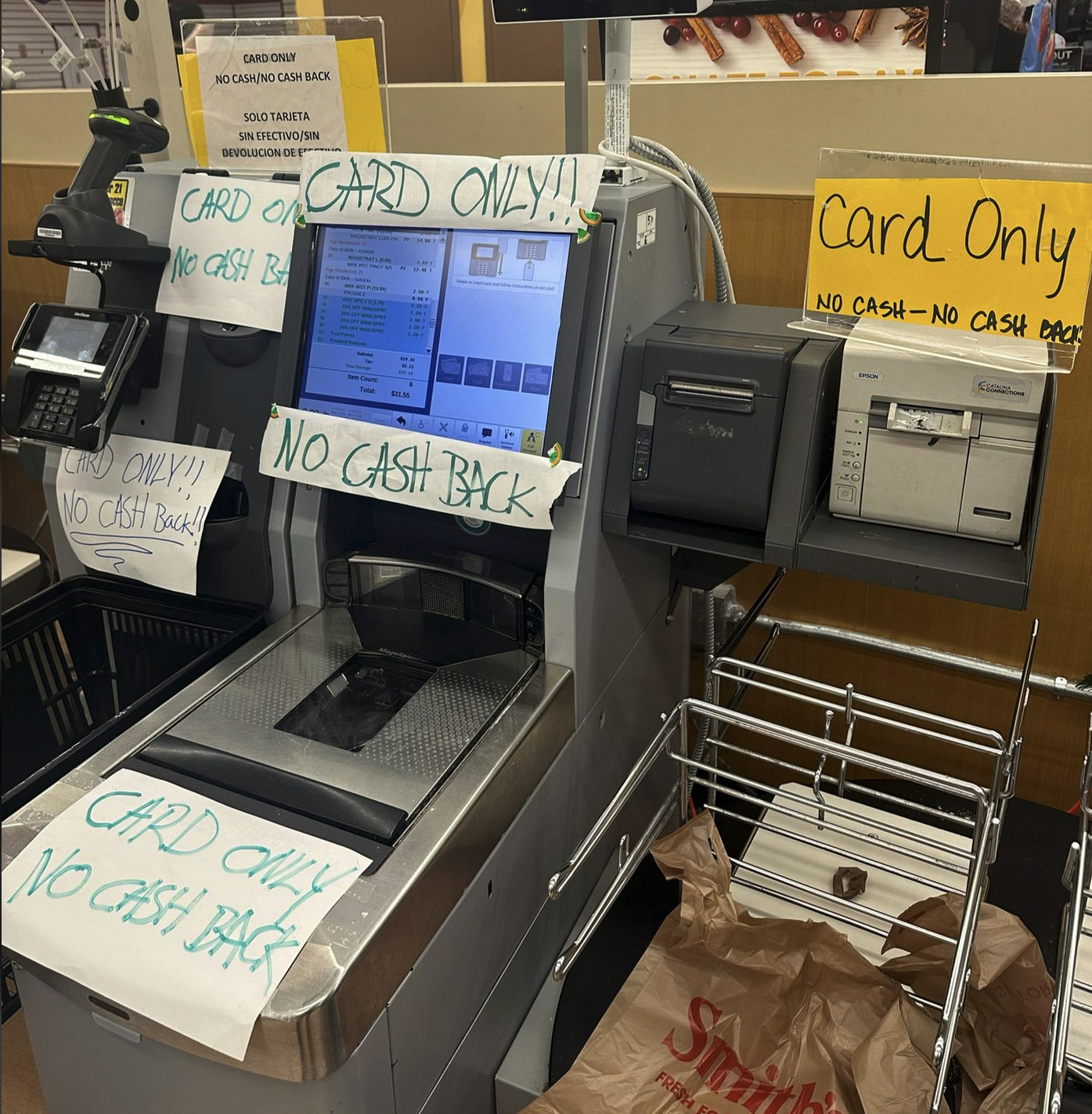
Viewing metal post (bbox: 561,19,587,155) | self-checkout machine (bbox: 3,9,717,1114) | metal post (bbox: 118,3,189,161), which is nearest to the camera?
self-checkout machine (bbox: 3,9,717,1114)

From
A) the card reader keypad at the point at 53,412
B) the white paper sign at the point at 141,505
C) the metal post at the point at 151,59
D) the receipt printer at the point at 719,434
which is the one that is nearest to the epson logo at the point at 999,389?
the receipt printer at the point at 719,434

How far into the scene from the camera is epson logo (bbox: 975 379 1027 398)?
100cm

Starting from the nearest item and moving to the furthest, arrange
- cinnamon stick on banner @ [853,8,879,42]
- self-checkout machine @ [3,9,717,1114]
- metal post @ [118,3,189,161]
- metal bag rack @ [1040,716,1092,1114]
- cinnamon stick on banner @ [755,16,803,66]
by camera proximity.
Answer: metal bag rack @ [1040,716,1092,1114], self-checkout machine @ [3,9,717,1114], metal post @ [118,3,189,161], cinnamon stick on banner @ [853,8,879,42], cinnamon stick on banner @ [755,16,803,66]

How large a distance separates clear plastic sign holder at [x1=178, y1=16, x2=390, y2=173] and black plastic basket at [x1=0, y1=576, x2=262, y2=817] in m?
0.64

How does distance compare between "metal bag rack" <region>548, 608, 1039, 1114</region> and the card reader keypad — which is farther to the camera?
the card reader keypad

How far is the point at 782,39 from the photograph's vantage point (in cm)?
311

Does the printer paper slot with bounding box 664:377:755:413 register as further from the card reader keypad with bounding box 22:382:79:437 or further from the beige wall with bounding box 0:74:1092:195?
the card reader keypad with bounding box 22:382:79:437

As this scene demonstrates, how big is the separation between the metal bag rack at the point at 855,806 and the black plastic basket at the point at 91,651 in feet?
1.98

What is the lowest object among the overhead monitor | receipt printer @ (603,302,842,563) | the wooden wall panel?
the wooden wall panel

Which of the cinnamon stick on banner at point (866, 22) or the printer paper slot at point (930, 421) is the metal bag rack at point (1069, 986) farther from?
the cinnamon stick on banner at point (866, 22)

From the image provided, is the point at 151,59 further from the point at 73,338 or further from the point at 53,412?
the point at 53,412

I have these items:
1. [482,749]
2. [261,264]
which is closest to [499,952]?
[482,749]

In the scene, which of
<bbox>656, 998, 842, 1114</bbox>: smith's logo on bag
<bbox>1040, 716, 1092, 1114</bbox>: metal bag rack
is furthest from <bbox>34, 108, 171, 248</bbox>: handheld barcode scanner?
<bbox>1040, 716, 1092, 1114</bbox>: metal bag rack

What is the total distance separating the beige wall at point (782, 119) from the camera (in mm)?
1358
